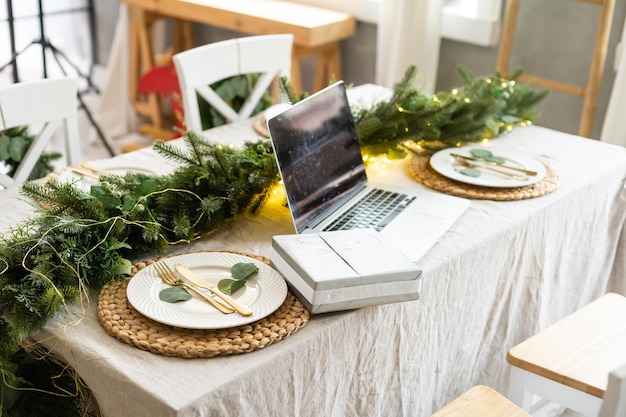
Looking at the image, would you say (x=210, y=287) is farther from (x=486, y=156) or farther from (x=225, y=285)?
(x=486, y=156)

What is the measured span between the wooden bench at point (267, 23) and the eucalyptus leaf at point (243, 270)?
1.95 m

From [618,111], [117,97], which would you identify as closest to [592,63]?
[618,111]

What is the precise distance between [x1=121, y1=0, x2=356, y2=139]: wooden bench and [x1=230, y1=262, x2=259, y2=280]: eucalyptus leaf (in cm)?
195

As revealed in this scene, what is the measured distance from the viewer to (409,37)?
3092mm

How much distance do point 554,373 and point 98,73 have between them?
3.69 meters

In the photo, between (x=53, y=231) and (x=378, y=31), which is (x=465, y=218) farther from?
(x=378, y=31)

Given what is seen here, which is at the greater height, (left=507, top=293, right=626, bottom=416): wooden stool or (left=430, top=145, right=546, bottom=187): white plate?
(left=430, top=145, right=546, bottom=187): white plate

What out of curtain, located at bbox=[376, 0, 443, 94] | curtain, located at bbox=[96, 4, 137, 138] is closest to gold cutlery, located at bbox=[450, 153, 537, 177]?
curtain, located at bbox=[376, 0, 443, 94]

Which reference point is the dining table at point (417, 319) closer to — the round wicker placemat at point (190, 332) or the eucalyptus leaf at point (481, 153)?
the round wicker placemat at point (190, 332)

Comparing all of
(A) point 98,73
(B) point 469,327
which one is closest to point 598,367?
(B) point 469,327

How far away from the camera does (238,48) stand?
7.46ft

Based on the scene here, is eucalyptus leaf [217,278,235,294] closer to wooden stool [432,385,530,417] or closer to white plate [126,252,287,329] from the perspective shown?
white plate [126,252,287,329]

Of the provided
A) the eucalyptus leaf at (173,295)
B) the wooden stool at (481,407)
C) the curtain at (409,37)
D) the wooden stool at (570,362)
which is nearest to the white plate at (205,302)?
the eucalyptus leaf at (173,295)

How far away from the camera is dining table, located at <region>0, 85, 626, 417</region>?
1.09 meters
